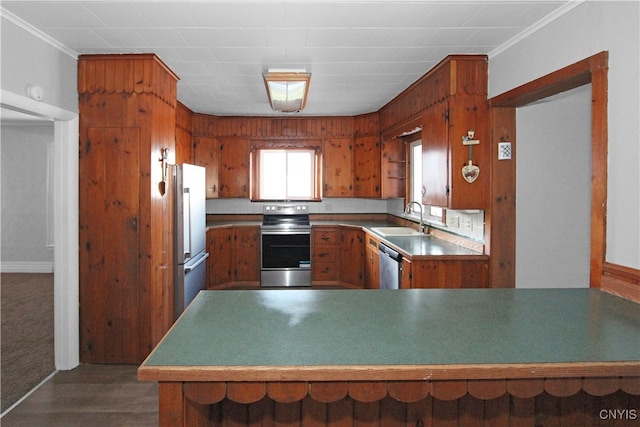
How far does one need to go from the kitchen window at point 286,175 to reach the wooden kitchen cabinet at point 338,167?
26 cm

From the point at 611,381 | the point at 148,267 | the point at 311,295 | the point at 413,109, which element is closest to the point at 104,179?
the point at 148,267

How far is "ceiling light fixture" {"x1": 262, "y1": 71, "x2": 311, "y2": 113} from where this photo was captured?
3283 mm

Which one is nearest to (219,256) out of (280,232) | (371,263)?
(280,232)

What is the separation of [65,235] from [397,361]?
282cm

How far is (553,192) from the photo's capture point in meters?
2.97

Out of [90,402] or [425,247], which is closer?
[90,402]

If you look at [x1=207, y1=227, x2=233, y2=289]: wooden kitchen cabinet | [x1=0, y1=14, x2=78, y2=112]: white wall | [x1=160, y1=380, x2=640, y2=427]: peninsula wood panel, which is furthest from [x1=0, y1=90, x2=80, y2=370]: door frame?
[x1=160, y1=380, x2=640, y2=427]: peninsula wood panel

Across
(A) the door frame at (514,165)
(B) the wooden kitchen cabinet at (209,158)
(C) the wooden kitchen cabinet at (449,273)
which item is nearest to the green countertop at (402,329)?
(A) the door frame at (514,165)

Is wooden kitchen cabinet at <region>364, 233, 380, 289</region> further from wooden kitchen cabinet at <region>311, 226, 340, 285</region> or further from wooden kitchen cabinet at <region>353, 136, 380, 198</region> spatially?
wooden kitchen cabinet at <region>353, 136, 380, 198</region>

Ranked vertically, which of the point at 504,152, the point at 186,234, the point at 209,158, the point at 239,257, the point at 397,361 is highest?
the point at 209,158

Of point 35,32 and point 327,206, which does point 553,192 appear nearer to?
point 327,206

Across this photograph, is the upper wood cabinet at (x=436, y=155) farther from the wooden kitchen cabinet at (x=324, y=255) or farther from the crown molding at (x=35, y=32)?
the crown molding at (x=35, y=32)

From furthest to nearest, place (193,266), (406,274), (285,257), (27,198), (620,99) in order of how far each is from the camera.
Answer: (27,198), (285,257), (193,266), (406,274), (620,99)

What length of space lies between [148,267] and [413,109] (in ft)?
9.20
